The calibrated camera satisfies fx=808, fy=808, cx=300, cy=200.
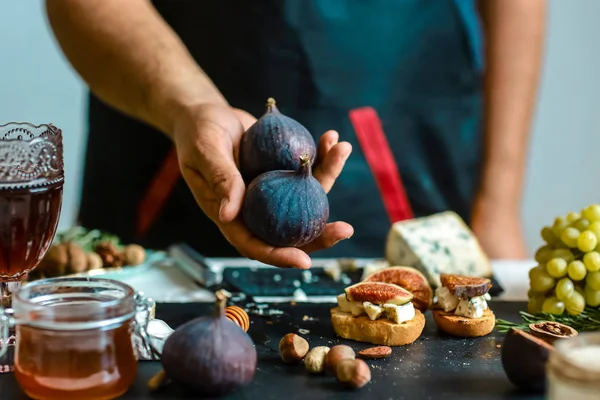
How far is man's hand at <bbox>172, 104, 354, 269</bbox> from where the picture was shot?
3.84 ft

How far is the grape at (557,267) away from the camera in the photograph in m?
1.31

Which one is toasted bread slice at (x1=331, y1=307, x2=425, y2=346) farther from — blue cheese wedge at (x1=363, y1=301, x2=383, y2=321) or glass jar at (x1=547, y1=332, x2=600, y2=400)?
glass jar at (x1=547, y1=332, x2=600, y2=400)

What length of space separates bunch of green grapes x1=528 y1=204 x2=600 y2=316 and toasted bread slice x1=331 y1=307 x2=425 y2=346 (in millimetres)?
247

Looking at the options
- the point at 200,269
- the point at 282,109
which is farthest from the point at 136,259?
the point at 282,109

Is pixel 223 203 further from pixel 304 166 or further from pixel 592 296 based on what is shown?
pixel 592 296

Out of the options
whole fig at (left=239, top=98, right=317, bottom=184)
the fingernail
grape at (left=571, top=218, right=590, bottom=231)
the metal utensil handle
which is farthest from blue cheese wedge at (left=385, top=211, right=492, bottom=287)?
the metal utensil handle

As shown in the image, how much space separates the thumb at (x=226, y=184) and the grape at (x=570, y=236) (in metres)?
0.54

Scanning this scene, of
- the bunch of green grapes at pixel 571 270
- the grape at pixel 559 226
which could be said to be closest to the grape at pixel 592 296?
the bunch of green grapes at pixel 571 270

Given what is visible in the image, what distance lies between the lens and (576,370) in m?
0.78

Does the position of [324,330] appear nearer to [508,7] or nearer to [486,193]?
[486,193]

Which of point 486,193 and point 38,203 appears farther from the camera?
point 486,193

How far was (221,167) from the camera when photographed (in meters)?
1.24

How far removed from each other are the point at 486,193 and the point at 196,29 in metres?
0.91

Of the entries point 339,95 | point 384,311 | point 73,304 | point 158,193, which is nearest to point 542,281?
point 384,311
